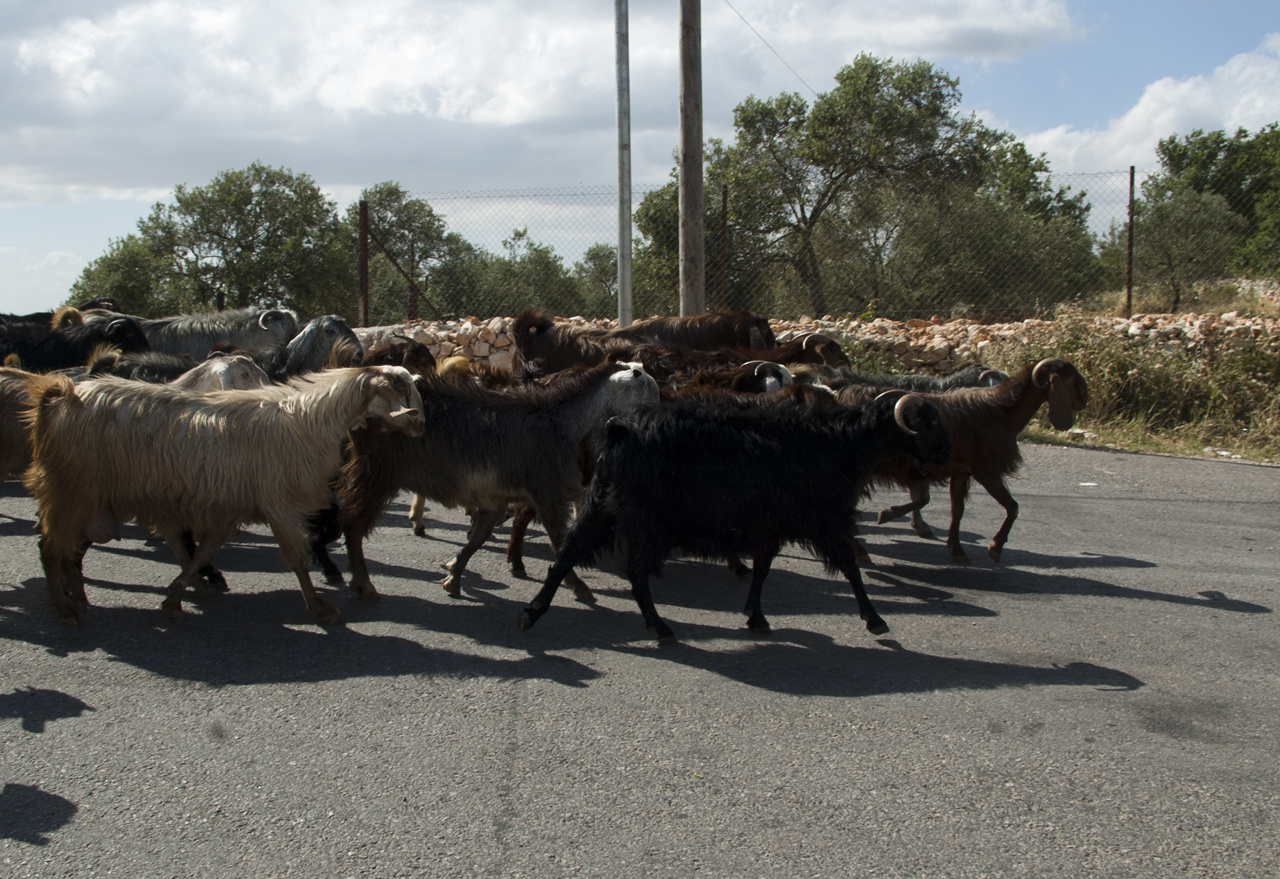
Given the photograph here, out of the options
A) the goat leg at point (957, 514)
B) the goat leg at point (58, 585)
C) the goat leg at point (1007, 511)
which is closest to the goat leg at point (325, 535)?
the goat leg at point (58, 585)

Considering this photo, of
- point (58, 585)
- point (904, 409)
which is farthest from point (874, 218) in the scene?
point (58, 585)

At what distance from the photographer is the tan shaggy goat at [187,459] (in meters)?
5.21

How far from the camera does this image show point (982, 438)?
23.5 ft

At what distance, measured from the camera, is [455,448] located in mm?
5965

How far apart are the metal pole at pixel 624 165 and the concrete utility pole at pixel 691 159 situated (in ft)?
2.44

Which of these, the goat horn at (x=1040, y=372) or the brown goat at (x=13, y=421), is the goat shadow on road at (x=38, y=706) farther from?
the goat horn at (x=1040, y=372)

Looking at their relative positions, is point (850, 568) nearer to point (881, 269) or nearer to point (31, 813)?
point (31, 813)

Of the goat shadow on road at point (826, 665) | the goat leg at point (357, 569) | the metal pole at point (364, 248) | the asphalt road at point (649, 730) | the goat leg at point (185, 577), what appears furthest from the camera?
the metal pole at point (364, 248)

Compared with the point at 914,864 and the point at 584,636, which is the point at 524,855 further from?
the point at 584,636

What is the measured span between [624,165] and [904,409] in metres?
7.84

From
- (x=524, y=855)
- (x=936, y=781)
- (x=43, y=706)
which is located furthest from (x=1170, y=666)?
(x=43, y=706)

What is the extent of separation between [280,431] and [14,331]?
6701mm

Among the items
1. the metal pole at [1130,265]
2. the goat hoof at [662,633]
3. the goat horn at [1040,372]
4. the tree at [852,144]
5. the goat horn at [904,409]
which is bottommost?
the goat hoof at [662,633]

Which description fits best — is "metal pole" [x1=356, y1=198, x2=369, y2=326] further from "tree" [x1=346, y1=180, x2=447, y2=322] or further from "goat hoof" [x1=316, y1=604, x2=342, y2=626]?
"goat hoof" [x1=316, y1=604, x2=342, y2=626]
